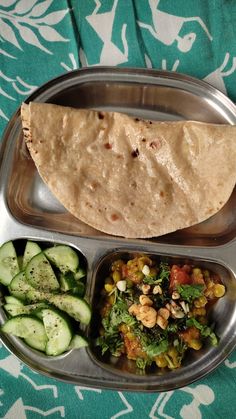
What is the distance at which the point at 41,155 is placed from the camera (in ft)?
9.66

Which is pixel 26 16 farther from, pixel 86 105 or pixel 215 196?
pixel 215 196

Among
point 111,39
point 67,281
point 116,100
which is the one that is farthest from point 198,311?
point 111,39

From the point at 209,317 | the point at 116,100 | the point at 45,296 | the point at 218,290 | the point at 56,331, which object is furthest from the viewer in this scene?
the point at 116,100

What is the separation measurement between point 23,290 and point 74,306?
316 millimetres

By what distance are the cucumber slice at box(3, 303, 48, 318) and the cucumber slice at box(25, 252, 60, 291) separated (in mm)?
99

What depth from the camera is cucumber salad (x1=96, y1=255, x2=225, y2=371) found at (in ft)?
9.27

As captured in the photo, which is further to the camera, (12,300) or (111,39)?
(111,39)

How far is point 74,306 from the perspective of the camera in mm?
2812

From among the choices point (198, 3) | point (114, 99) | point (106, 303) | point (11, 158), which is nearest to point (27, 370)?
point (106, 303)

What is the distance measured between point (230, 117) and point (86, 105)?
0.91 meters

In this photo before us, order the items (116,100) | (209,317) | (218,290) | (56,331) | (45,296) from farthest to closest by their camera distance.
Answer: (116,100) < (209,317) < (218,290) < (45,296) < (56,331)

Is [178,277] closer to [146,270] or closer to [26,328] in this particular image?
[146,270]

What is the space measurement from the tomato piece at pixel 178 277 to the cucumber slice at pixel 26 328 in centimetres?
77

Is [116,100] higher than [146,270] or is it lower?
higher
